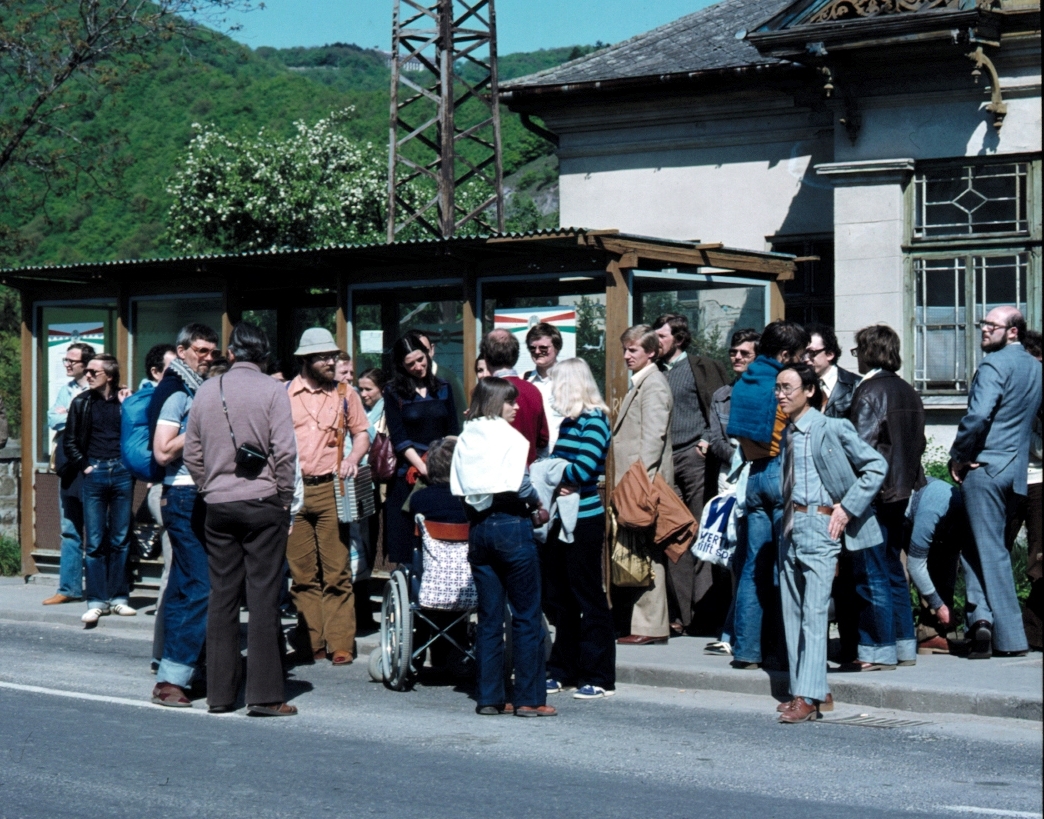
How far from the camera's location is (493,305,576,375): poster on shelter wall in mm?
11531

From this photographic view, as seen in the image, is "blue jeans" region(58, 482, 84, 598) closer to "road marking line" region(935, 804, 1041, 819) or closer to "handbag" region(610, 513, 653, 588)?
"handbag" region(610, 513, 653, 588)

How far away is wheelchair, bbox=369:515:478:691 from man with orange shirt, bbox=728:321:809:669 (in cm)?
165

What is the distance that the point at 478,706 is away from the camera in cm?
833

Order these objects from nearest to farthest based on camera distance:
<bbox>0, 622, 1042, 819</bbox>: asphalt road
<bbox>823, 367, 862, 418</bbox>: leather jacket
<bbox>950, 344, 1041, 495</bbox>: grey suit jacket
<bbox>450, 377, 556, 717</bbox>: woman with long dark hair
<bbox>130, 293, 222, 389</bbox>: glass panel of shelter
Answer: <bbox>0, 622, 1042, 819</bbox>: asphalt road → <bbox>450, 377, 556, 717</bbox>: woman with long dark hair → <bbox>950, 344, 1041, 495</bbox>: grey suit jacket → <bbox>823, 367, 862, 418</bbox>: leather jacket → <bbox>130, 293, 222, 389</bbox>: glass panel of shelter

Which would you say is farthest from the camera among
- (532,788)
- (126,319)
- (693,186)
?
(693,186)

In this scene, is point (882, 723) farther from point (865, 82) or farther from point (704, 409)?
point (865, 82)

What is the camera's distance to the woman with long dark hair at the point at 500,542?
807 cm

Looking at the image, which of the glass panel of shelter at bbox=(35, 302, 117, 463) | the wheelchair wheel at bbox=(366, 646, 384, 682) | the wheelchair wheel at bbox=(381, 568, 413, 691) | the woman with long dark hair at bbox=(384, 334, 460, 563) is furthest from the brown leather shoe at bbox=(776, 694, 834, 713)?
the glass panel of shelter at bbox=(35, 302, 117, 463)

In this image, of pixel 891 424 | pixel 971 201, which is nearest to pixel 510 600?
pixel 891 424

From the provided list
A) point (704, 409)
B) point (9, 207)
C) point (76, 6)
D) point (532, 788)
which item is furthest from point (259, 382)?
point (9, 207)

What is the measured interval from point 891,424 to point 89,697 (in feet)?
15.9

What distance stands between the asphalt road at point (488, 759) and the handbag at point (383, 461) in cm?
189

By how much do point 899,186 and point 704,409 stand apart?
597 cm

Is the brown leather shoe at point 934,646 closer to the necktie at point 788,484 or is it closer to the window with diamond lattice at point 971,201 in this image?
the necktie at point 788,484
